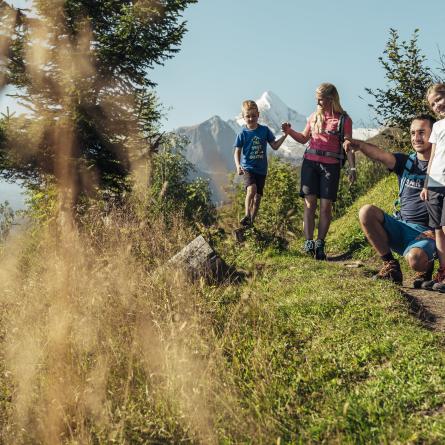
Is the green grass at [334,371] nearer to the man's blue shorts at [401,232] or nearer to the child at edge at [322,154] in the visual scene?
the man's blue shorts at [401,232]

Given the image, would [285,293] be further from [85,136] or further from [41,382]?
[85,136]

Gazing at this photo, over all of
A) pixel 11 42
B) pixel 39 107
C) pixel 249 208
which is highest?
pixel 11 42

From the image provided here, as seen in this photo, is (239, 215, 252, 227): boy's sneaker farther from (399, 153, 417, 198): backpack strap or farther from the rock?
(399, 153, 417, 198): backpack strap

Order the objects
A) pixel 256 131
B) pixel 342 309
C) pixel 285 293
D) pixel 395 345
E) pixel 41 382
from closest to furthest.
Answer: pixel 41 382 < pixel 395 345 < pixel 342 309 < pixel 285 293 < pixel 256 131

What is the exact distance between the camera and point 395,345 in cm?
358

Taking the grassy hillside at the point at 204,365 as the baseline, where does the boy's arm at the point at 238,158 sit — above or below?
above

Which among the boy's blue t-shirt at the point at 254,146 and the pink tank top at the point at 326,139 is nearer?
the pink tank top at the point at 326,139

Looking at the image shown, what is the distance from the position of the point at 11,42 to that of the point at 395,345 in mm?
16161

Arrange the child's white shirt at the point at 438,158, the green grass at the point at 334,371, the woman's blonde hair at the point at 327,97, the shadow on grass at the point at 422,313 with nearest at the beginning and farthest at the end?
the green grass at the point at 334,371 → the shadow on grass at the point at 422,313 → the child's white shirt at the point at 438,158 → the woman's blonde hair at the point at 327,97

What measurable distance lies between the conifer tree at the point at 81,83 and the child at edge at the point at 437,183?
483 inches

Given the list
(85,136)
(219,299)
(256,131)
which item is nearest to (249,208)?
(256,131)

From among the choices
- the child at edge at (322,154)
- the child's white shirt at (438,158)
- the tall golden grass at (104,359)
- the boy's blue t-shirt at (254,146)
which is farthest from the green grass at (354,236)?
the tall golden grass at (104,359)

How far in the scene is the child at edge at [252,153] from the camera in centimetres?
849

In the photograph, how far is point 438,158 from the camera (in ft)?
16.8
